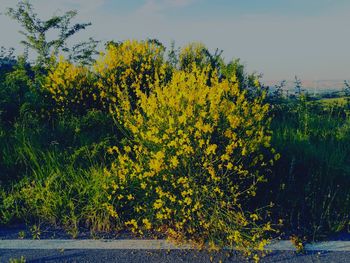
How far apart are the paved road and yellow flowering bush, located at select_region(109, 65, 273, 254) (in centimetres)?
16

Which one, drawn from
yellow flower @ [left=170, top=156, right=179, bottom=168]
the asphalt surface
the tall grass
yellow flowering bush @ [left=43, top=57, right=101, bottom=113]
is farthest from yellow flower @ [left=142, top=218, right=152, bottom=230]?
yellow flowering bush @ [left=43, top=57, right=101, bottom=113]

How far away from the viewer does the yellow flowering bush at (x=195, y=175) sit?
391 centimetres

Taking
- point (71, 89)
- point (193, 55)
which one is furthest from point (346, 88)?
point (71, 89)

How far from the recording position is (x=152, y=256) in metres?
3.69

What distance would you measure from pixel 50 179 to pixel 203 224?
1.89 meters

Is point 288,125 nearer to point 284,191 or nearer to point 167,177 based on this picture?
point 284,191

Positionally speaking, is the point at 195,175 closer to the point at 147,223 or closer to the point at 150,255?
the point at 147,223

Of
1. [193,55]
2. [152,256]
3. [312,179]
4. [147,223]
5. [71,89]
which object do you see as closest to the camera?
[152,256]

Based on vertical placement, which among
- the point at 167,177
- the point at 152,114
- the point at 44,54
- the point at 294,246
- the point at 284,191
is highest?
the point at 44,54

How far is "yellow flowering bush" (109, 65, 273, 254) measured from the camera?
→ 391 centimetres

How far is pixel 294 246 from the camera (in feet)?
12.4

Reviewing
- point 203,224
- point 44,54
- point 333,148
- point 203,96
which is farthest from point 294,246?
point 44,54

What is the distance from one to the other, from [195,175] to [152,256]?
85 centimetres

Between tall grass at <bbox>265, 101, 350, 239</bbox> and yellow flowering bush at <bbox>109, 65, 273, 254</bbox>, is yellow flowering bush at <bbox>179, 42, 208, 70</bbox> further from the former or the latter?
yellow flowering bush at <bbox>109, 65, 273, 254</bbox>
